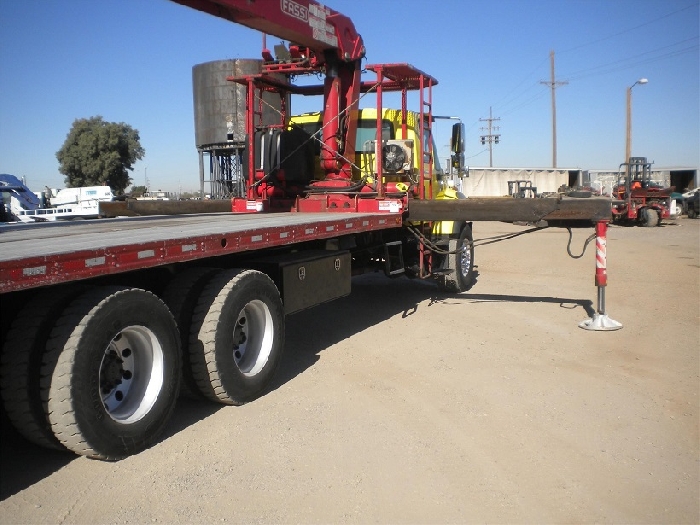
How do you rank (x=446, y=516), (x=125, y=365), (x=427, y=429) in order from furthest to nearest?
(x=427, y=429)
(x=125, y=365)
(x=446, y=516)

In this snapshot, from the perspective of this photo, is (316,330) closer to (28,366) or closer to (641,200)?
(28,366)

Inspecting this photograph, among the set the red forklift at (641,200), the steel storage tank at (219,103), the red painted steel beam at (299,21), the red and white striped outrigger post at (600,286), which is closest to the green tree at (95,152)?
the steel storage tank at (219,103)

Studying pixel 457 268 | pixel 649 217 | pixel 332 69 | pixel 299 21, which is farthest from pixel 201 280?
pixel 649 217

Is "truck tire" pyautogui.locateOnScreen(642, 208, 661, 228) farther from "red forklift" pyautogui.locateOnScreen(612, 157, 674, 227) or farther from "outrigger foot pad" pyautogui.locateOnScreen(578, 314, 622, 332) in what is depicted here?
"outrigger foot pad" pyautogui.locateOnScreen(578, 314, 622, 332)

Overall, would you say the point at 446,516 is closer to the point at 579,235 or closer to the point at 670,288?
the point at 670,288

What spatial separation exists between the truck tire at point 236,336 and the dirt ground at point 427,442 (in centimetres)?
21

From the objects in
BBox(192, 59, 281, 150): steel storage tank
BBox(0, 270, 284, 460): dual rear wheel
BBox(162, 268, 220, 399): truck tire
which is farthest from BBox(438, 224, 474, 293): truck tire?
BBox(192, 59, 281, 150): steel storage tank

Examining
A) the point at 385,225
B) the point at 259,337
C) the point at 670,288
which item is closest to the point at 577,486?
the point at 259,337

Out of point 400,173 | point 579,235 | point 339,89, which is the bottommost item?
point 579,235

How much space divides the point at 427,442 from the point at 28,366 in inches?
98.9

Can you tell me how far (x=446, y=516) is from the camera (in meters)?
3.39

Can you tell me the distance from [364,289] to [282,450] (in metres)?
6.72

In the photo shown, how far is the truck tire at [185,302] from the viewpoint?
15.6 feet

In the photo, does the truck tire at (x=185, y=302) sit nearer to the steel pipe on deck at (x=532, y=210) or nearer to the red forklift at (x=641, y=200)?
the steel pipe on deck at (x=532, y=210)
